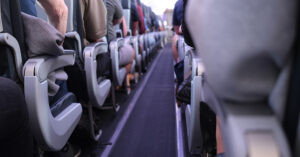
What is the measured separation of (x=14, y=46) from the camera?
0.84 m

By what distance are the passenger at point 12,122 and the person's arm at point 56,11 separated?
57cm

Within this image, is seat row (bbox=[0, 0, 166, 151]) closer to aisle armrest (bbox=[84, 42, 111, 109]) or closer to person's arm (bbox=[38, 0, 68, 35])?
aisle armrest (bbox=[84, 42, 111, 109])

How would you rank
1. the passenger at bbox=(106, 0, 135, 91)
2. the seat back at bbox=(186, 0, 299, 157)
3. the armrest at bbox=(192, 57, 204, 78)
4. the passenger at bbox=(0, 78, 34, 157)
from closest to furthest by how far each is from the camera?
the seat back at bbox=(186, 0, 299, 157)
the passenger at bbox=(0, 78, 34, 157)
the armrest at bbox=(192, 57, 204, 78)
the passenger at bbox=(106, 0, 135, 91)

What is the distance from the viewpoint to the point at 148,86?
345 centimetres

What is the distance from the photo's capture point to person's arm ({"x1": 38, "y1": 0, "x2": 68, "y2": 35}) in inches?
43.6

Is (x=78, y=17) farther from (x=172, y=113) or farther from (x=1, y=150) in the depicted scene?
(x=172, y=113)

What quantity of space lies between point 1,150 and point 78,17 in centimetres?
103

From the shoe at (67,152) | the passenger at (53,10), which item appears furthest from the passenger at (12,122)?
the shoe at (67,152)

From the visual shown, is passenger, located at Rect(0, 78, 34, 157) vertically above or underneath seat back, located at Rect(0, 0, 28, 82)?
underneath

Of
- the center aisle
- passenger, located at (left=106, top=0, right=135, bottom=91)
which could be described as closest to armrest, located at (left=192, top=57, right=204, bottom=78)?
the center aisle

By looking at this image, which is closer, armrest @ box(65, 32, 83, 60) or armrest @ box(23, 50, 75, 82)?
armrest @ box(23, 50, 75, 82)

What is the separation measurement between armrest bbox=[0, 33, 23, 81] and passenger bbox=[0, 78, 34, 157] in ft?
0.68

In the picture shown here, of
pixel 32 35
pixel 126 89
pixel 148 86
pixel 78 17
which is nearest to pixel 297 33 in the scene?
pixel 32 35

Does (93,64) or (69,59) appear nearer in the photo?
(69,59)
